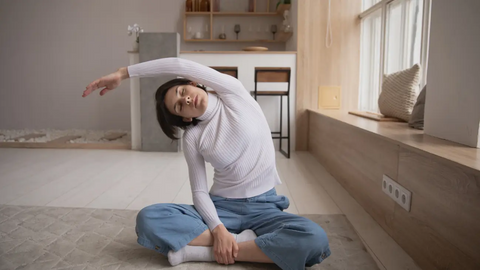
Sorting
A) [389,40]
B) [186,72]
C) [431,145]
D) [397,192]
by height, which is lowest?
[397,192]

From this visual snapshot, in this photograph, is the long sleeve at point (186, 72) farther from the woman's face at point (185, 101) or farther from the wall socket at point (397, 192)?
the wall socket at point (397, 192)

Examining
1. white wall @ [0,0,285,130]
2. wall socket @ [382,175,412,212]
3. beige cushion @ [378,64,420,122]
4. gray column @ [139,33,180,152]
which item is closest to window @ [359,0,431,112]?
beige cushion @ [378,64,420,122]

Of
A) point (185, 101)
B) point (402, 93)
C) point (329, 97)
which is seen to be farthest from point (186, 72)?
point (329, 97)

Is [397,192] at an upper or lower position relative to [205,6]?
lower

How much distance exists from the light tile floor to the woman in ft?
1.49

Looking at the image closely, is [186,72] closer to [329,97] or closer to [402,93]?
[402,93]

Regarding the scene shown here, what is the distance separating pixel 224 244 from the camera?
145cm

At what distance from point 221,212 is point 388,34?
2724mm

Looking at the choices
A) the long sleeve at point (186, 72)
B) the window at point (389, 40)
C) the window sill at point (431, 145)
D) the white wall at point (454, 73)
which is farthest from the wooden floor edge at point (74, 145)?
the white wall at point (454, 73)

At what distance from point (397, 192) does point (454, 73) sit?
22.4 inches

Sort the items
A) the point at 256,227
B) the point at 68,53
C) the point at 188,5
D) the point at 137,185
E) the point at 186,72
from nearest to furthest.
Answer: the point at 186,72 < the point at 256,227 < the point at 137,185 < the point at 188,5 < the point at 68,53

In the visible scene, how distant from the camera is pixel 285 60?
4.30 meters

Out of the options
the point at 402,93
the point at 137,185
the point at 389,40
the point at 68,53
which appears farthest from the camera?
the point at 68,53

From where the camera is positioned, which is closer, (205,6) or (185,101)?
(185,101)
